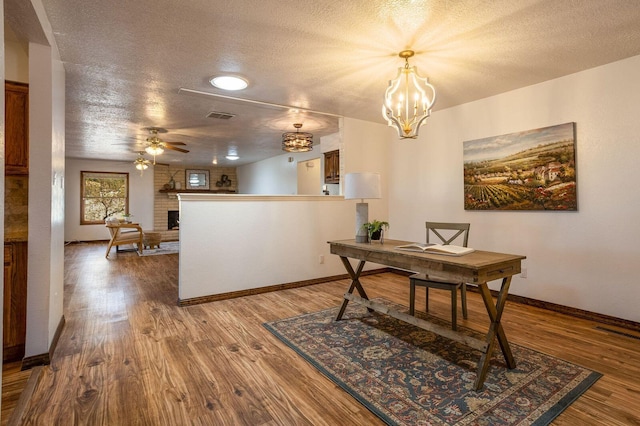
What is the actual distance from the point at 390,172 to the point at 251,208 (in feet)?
7.76

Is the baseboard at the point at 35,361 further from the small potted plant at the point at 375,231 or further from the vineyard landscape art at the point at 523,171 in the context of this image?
the vineyard landscape art at the point at 523,171

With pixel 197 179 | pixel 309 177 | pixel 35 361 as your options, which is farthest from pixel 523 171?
pixel 197 179

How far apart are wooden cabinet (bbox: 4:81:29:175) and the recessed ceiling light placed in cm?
156

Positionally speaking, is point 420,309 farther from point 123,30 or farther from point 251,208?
point 123,30

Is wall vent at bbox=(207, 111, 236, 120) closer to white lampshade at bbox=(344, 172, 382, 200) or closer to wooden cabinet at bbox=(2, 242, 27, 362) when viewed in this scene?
white lampshade at bbox=(344, 172, 382, 200)

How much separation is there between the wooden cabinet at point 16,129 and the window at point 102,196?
7.99 meters

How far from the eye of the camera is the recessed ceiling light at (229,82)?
10.8 feet

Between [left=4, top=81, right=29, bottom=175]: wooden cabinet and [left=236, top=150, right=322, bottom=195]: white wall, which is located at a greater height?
[left=236, top=150, right=322, bottom=195]: white wall

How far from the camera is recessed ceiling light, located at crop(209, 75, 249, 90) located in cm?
330

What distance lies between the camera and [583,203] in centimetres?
318

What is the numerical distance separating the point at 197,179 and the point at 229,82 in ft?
26.7

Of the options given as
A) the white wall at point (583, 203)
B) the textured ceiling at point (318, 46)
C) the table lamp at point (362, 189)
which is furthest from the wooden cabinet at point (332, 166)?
the table lamp at point (362, 189)

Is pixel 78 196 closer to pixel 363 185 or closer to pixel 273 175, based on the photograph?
pixel 273 175

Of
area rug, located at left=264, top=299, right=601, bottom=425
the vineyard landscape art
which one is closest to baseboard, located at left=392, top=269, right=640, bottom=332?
the vineyard landscape art
